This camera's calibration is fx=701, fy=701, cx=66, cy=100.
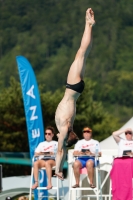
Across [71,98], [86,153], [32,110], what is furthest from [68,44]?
[71,98]

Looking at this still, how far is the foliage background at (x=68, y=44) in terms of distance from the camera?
3937 inches

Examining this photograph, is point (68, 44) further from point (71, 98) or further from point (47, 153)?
point (71, 98)

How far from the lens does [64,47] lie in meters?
121

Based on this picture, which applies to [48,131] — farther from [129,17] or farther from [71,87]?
[129,17]

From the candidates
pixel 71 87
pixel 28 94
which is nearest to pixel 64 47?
pixel 28 94

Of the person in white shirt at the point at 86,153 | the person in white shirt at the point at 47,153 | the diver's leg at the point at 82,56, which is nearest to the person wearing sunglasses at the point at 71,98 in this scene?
the diver's leg at the point at 82,56

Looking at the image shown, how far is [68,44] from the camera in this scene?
121 metres

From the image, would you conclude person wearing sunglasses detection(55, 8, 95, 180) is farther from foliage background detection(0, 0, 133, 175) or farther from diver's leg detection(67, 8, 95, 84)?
foliage background detection(0, 0, 133, 175)

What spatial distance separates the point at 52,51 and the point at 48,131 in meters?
107

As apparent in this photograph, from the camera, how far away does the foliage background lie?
328 ft

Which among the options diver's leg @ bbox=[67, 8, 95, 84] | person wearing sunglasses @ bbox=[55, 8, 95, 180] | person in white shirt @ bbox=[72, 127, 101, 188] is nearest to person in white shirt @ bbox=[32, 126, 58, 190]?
person in white shirt @ bbox=[72, 127, 101, 188]

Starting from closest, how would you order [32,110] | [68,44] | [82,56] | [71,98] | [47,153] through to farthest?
1. [71,98]
2. [82,56]
3. [47,153]
4. [32,110]
5. [68,44]

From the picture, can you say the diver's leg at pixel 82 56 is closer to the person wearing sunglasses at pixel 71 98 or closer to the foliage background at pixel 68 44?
the person wearing sunglasses at pixel 71 98

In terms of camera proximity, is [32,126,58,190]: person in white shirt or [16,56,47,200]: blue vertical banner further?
[16,56,47,200]: blue vertical banner
